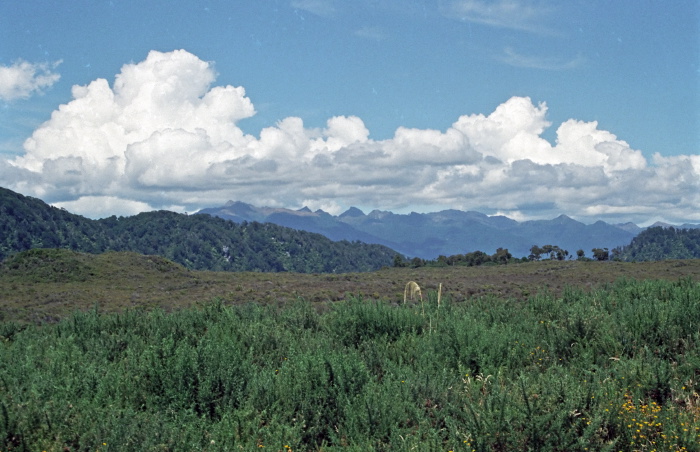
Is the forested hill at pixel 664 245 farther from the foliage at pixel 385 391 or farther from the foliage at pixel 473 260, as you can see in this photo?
the foliage at pixel 385 391

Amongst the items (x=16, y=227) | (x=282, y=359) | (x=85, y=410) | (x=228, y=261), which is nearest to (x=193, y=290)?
(x=282, y=359)

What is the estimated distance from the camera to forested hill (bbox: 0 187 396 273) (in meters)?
127

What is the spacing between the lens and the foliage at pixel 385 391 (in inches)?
232

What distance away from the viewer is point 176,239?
551ft

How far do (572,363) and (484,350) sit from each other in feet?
4.90

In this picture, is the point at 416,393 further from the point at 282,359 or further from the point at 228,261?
the point at 228,261

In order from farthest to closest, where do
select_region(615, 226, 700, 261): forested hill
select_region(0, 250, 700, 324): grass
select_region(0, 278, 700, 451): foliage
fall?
select_region(615, 226, 700, 261): forested hill < select_region(0, 250, 700, 324): grass < select_region(0, 278, 700, 451): foliage

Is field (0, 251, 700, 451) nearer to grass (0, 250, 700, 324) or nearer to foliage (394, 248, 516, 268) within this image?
grass (0, 250, 700, 324)

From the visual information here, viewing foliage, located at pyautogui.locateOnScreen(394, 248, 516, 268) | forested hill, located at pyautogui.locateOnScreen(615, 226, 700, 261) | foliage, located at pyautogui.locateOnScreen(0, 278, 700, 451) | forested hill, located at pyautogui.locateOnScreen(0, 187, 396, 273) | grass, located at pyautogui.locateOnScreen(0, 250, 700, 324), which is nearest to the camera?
foliage, located at pyautogui.locateOnScreen(0, 278, 700, 451)

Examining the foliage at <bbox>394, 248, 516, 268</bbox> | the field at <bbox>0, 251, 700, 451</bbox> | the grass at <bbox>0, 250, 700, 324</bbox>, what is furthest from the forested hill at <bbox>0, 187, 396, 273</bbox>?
the field at <bbox>0, 251, 700, 451</bbox>

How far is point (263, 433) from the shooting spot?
6.25 metres

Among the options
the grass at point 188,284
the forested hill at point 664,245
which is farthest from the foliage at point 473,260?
the forested hill at point 664,245

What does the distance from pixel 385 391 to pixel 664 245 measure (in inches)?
6659

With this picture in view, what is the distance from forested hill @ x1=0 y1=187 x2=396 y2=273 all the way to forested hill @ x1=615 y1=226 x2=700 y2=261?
287 feet
